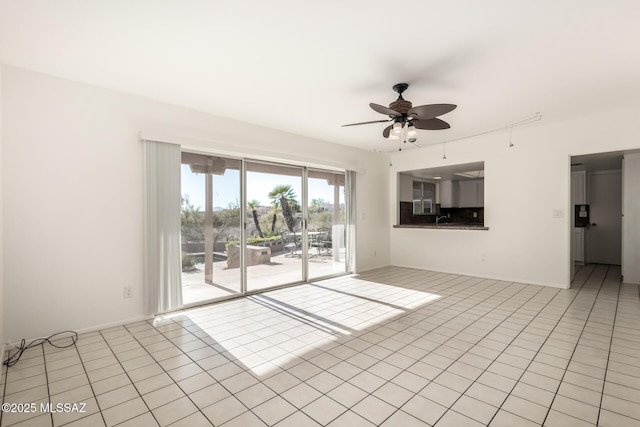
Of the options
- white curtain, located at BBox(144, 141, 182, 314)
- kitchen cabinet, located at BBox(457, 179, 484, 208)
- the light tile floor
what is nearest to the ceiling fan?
the light tile floor

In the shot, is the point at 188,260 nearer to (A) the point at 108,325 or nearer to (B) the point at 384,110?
(A) the point at 108,325

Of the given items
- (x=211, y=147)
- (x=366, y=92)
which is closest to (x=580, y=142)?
(x=366, y=92)

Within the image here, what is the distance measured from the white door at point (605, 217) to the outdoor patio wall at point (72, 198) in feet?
27.4

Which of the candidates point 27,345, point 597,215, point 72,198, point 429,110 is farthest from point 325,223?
point 597,215

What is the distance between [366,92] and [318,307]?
2634 mm

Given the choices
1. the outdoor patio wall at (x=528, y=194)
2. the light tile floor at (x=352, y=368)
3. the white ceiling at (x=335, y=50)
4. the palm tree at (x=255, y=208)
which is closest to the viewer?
the light tile floor at (x=352, y=368)

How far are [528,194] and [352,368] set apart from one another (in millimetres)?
4321

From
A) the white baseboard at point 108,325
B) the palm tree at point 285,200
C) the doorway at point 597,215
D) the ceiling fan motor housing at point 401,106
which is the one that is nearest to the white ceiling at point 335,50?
the ceiling fan motor housing at point 401,106

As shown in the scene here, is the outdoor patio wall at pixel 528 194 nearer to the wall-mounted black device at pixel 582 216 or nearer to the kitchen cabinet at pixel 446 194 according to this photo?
the kitchen cabinet at pixel 446 194

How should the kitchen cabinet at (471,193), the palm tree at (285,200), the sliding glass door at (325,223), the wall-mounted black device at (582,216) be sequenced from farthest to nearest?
the kitchen cabinet at (471,193)
the wall-mounted black device at (582,216)
the sliding glass door at (325,223)
the palm tree at (285,200)

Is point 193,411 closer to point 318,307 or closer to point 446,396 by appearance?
point 446,396

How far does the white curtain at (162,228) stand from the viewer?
11.6 feet

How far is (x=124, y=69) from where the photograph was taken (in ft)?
9.44

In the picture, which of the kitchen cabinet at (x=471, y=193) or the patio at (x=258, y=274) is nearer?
the patio at (x=258, y=274)
